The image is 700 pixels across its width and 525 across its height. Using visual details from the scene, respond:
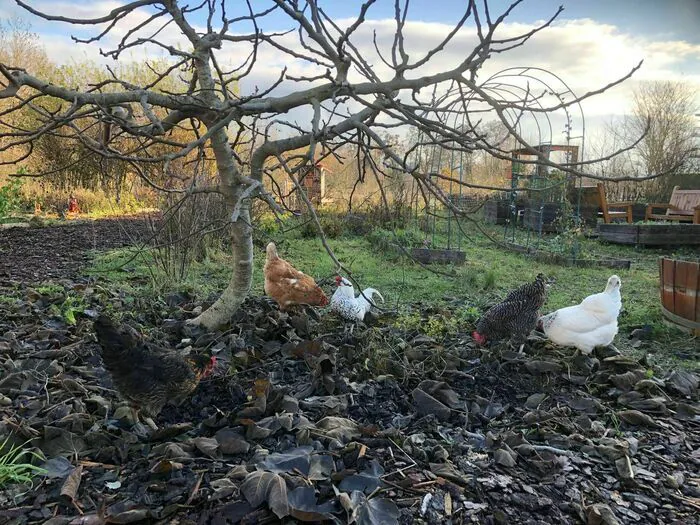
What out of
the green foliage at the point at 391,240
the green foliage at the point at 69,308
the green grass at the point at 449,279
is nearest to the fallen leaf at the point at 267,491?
the green grass at the point at 449,279

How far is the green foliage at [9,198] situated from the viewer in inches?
352

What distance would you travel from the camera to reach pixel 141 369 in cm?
205

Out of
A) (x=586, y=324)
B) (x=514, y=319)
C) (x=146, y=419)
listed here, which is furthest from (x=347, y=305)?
(x=146, y=419)

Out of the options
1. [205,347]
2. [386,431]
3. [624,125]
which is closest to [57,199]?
[205,347]

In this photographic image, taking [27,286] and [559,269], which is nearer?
[27,286]

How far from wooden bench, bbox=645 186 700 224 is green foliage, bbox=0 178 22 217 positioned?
1374cm

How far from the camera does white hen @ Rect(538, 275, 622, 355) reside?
10.2 feet

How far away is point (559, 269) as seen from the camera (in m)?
7.10

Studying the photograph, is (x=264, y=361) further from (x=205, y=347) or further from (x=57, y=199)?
(x=57, y=199)

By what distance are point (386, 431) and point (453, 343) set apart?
4.84 ft

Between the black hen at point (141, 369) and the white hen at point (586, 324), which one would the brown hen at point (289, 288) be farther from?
the white hen at point (586, 324)

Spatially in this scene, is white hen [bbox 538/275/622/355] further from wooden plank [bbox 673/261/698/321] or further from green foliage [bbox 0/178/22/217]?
green foliage [bbox 0/178/22/217]

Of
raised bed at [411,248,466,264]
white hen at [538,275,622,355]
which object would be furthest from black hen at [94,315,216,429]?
raised bed at [411,248,466,264]

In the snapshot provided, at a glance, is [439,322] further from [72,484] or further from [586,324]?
[72,484]
